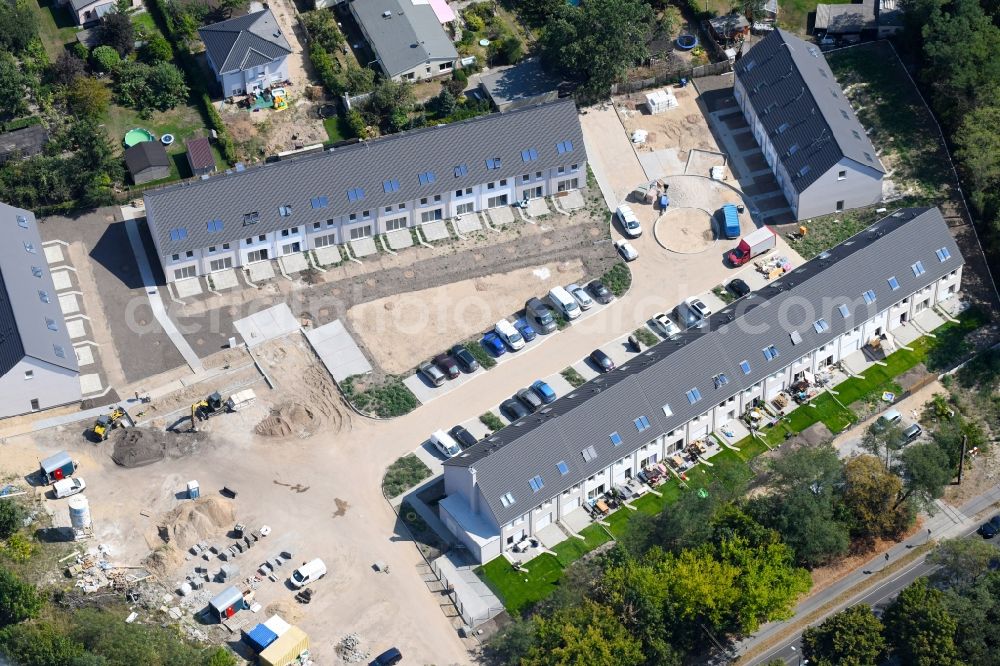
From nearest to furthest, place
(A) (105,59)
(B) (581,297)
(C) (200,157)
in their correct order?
(B) (581,297)
(C) (200,157)
(A) (105,59)

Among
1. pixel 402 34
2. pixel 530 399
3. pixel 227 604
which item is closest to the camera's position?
pixel 227 604

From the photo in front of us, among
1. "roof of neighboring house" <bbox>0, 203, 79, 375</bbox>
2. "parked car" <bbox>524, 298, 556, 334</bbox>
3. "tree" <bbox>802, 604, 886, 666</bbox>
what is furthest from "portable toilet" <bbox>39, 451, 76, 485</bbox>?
"tree" <bbox>802, 604, 886, 666</bbox>

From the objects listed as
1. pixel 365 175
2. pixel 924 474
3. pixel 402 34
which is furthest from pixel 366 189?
pixel 924 474

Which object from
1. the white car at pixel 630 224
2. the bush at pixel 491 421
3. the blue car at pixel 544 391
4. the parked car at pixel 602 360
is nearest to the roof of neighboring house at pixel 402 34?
the white car at pixel 630 224

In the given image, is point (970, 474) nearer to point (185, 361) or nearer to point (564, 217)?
point (564, 217)

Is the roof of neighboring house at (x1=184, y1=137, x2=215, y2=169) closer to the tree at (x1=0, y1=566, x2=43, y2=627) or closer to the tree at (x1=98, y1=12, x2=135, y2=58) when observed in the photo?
the tree at (x1=98, y1=12, x2=135, y2=58)

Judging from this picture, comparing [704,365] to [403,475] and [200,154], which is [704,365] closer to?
[403,475]

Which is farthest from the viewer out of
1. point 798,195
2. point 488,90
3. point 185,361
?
point 488,90

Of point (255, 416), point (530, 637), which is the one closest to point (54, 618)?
point (255, 416)
